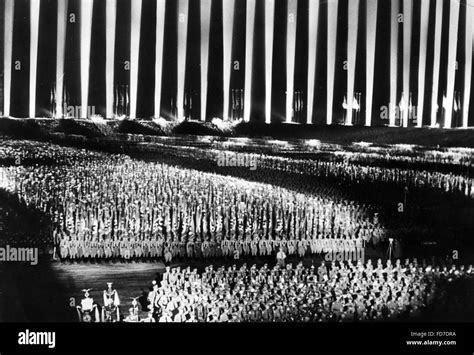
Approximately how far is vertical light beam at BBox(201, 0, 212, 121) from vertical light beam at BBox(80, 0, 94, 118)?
68 centimetres

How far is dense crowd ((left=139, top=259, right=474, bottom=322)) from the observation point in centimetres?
371

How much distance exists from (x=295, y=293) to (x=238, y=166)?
84 centimetres

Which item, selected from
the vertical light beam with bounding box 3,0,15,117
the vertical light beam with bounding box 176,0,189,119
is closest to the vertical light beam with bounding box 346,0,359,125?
the vertical light beam with bounding box 176,0,189,119

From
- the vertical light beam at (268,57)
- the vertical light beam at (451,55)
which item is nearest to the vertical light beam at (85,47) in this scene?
the vertical light beam at (268,57)

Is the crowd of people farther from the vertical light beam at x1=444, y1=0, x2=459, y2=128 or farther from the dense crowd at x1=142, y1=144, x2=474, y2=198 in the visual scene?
the vertical light beam at x1=444, y1=0, x2=459, y2=128

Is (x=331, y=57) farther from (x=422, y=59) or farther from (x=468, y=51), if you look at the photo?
(x=468, y=51)

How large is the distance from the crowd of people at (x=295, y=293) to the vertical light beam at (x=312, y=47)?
0.99 m

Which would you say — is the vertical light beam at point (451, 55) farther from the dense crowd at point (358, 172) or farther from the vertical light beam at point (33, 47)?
the vertical light beam at point (33, 47)

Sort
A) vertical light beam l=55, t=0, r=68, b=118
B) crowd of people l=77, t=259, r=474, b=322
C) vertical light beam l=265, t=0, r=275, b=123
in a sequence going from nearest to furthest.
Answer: crowd of people l=77, t=259, r=474, b=322
vertical light beam l=55, t=0, r=68, b=118
vertical light beam l=265, t=0, r=275, b=123

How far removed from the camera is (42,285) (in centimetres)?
364

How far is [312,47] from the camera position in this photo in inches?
157

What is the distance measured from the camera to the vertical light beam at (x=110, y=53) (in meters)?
3.85

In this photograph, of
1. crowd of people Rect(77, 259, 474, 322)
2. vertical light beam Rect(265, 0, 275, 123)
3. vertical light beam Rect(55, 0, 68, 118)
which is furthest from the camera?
vertical light beam Rect(265, 0, 275, 123)

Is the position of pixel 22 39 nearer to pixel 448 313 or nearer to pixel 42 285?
pixel 42 285
